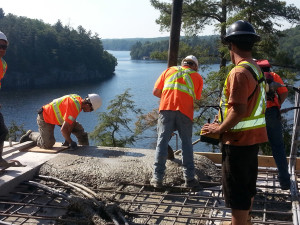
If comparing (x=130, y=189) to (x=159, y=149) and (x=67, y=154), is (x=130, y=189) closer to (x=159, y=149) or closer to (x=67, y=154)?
(x=159, y=149)

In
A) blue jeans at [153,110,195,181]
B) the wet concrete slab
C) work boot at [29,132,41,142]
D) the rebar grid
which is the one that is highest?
blue jeans at [153,110,195,181]

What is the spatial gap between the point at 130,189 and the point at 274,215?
1.73 m

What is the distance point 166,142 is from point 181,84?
732 millimetres

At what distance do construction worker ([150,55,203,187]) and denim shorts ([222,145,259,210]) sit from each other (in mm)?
1714

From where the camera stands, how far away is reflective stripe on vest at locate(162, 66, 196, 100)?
4.75 m

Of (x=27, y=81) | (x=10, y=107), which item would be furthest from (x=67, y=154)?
(x=27, y=81)

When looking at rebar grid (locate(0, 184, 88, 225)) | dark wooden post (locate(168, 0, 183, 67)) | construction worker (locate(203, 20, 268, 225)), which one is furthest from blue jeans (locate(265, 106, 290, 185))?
rebar grid (locate(0, 184, 88, 225))

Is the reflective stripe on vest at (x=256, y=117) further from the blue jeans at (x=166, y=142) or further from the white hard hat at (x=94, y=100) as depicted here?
the white hard hat at (x=94, y=100)

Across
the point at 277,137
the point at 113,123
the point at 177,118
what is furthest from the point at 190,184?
A: the point at 113,123

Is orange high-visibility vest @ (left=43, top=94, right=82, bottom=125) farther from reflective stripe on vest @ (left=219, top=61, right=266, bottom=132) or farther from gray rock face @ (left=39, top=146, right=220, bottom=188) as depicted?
reflective stripe on vest @ (left=219, top=61, right=266, bottom=132)

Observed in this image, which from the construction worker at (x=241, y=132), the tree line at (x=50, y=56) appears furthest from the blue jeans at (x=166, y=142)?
the tree line at (x=50, y=56)

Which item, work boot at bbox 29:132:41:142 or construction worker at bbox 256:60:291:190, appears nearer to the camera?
construction worker at bbox 256:60:291:190

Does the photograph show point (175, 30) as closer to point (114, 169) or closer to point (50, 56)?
point (114, 169)

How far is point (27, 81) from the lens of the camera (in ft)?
221
